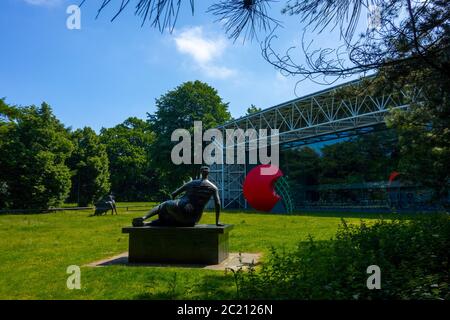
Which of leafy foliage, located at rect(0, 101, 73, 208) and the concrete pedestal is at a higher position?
leafy foliage, located at rect(0, 101, 73, 208)

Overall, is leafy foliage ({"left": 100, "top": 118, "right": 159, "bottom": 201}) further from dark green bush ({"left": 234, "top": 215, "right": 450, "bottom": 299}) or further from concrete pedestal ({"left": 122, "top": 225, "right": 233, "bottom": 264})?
dark green bush ({"left": 234, "top": 215, "right": 450, "bottom": 299})

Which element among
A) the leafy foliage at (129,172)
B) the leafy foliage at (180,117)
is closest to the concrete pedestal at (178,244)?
the leafy foliage at (180,117)

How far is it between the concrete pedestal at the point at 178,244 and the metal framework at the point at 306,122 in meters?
19.2

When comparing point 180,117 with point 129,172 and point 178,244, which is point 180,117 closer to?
point 129,172

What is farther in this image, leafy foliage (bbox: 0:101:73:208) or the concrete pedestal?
leafy foliage (bbox: 0:101:73:208)

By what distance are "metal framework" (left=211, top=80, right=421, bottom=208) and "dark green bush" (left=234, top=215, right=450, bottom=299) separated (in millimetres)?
19268

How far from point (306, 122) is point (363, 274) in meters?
28.1

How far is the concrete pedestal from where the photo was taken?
903cm

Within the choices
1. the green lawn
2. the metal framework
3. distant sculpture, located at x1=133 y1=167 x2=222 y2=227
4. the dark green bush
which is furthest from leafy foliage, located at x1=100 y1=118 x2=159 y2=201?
the dark green bush

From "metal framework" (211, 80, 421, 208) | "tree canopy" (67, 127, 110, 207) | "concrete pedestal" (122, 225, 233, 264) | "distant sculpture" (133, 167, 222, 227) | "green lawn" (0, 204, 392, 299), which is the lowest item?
"green lawn" (0, 204, 392, 299)

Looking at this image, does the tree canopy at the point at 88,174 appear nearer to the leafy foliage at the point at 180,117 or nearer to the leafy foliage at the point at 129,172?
the leafy foliage at the point at 180,117

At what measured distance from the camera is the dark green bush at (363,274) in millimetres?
4906
